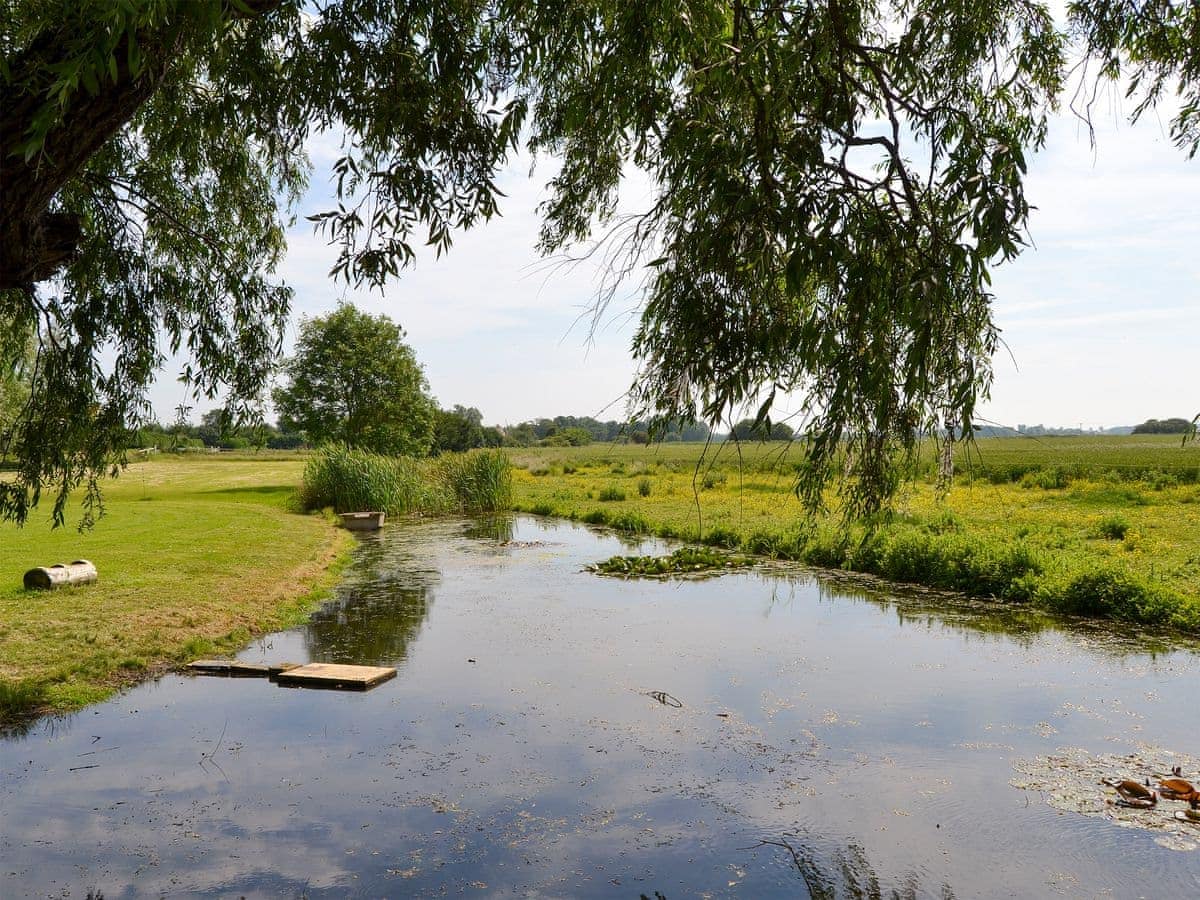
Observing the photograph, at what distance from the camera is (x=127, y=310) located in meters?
8.33

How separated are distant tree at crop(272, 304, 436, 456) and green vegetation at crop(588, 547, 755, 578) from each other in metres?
26.5

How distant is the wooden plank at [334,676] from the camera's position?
9773mm

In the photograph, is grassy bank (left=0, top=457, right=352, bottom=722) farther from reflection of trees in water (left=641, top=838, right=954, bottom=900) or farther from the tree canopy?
reflection of trees in water (left=641, top=838, right=954, bottom=900)

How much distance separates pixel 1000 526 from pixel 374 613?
1423 cm

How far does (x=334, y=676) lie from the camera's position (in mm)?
9875

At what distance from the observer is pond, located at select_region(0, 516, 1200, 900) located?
5.72 meters

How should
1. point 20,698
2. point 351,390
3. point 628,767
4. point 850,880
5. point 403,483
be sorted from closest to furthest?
1. point 850,880
2. point 628,767
3. point 20,698
4. point 403,483
5. point 351,390

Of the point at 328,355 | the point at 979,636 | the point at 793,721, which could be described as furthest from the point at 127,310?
the point at 328,355

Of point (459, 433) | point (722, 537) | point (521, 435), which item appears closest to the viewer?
point (722, 537)

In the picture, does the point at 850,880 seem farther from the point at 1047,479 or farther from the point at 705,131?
the point at 1047,479

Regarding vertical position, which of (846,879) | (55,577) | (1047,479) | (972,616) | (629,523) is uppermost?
(1047,479)

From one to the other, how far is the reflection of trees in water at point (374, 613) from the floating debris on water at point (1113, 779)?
23.2ft

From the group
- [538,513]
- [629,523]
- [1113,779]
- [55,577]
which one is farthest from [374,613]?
[538,513]

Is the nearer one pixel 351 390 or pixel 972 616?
pixel 972 616
